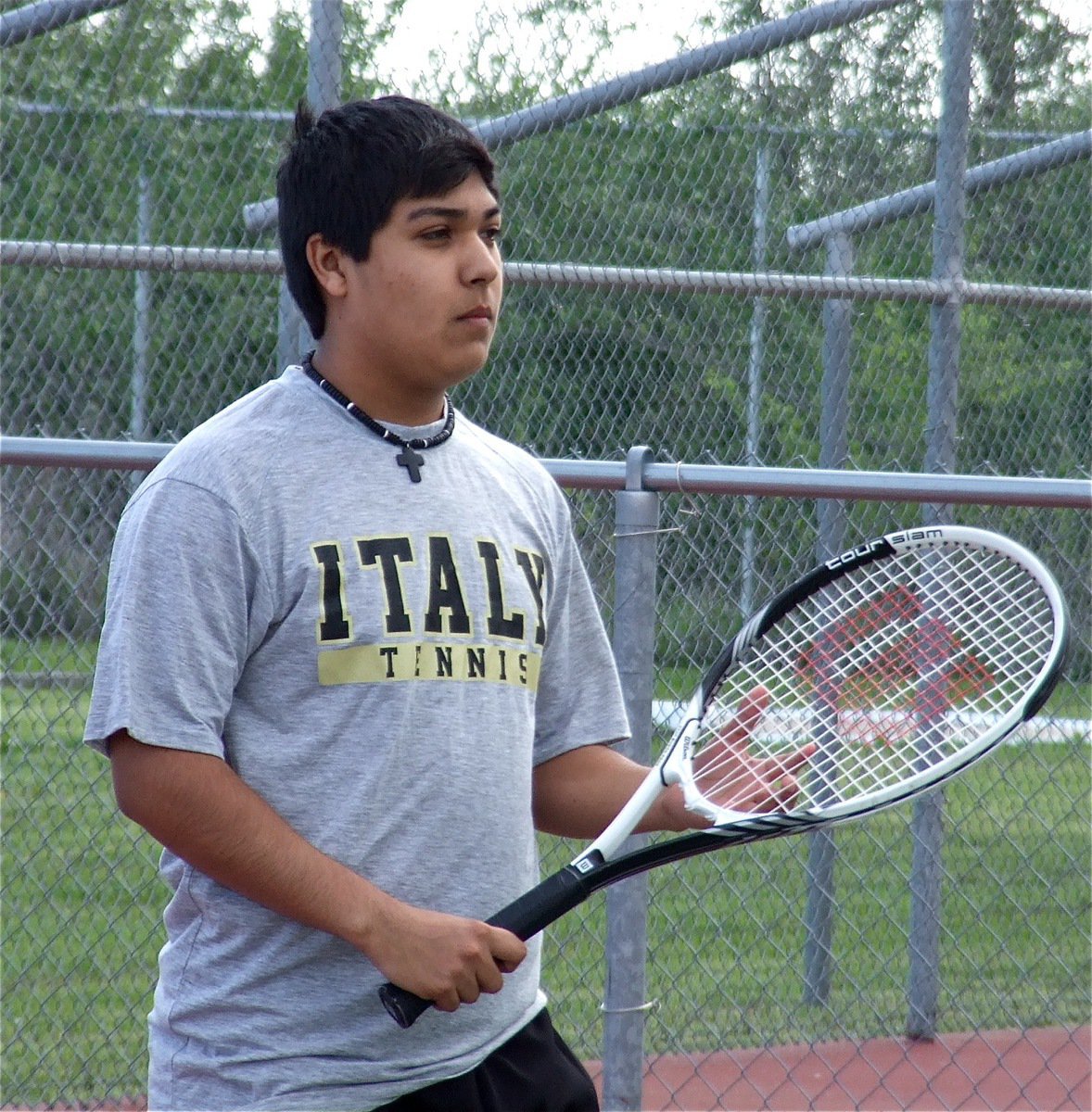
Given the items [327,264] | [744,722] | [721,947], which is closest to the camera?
[327,264]

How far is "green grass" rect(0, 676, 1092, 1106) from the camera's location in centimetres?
439

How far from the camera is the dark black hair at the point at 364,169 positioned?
1.93 metres

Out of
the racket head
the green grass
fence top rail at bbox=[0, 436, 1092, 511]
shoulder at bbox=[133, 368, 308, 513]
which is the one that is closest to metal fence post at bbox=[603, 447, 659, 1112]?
fence top rail at bbox=[0, 436, 1092, 511]

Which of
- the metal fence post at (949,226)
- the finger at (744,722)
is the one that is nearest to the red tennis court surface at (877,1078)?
the metal fence post at (949,226)

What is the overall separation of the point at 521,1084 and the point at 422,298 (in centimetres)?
96

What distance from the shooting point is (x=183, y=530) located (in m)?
1.74

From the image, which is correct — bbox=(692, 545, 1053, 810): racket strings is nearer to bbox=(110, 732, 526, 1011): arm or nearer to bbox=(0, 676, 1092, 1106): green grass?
bbox=(110, 732, 526, 1011): arm

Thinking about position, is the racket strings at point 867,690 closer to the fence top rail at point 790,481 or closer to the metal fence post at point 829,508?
the fence top rail at point 790,481

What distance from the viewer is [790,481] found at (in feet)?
10.3

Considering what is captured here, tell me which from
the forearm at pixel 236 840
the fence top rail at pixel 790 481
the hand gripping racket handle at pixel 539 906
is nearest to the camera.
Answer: the forearm at pixel 236 840

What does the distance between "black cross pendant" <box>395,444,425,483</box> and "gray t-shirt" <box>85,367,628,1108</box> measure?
1 cm

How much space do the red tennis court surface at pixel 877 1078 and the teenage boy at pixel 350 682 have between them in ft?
8.31

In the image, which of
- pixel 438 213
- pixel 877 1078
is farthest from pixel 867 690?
pixel 877 1078

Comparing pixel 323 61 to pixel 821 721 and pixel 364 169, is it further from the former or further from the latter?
pixel 821 721
